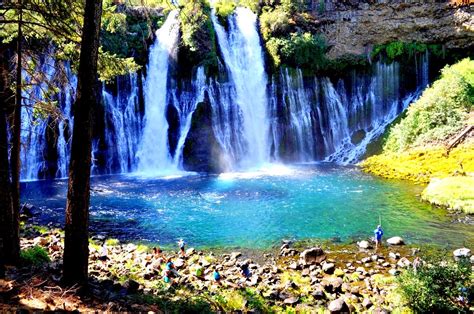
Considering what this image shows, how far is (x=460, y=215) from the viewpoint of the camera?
18172 mm

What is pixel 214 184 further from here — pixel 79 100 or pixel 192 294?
pixel 79 100

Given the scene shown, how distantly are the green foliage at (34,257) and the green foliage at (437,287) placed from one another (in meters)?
9.03

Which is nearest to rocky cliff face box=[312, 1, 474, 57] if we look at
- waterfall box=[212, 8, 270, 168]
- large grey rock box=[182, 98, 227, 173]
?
waterfall box=[212, 8, 270, 168]

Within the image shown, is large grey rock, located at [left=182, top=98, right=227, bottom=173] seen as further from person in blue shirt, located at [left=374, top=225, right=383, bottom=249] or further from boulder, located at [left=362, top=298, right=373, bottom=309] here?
boulder, located at [left=362, top=298, right=373, bottom=309]

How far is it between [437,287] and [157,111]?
29.2m

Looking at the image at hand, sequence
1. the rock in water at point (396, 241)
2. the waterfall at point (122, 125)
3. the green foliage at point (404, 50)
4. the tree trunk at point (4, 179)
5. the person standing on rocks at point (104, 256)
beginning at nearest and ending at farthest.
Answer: the tree trunk at point (4, 179)
the person standing on rocks at point (104, 256)
the rock in water at point (396, 241)
the waterfall at point (122, 125)
the green foliage at point (404, 50)

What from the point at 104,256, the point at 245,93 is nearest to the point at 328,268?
the point at 104,256

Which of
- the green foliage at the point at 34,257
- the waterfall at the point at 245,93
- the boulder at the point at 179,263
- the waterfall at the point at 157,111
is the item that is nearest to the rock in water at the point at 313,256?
the boulder at the point at 179,263

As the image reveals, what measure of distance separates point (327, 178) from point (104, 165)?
59.7ft

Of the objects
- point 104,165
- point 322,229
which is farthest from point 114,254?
point 104,165

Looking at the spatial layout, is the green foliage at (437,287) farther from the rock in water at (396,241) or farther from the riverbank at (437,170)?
the riverbank at (437,170)

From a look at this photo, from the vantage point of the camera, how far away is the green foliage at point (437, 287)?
8672mm

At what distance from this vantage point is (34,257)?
1023cm

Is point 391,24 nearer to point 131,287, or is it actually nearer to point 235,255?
point 235,255
